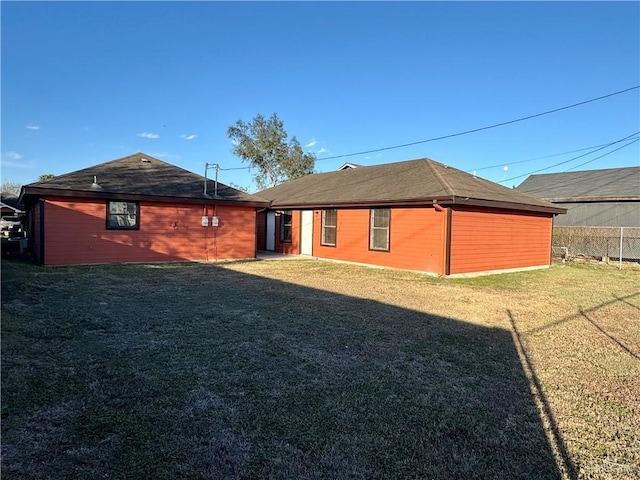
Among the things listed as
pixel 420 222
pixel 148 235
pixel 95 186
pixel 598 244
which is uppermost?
pixel 95 186

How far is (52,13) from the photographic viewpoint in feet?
31.3

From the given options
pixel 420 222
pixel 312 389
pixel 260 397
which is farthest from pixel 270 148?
pixel 260 397

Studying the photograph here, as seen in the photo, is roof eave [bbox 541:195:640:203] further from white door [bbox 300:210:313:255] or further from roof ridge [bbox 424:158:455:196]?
white door [bbox 300:210:313:255]

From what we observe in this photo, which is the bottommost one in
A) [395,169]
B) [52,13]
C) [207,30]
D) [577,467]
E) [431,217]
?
[577,467]

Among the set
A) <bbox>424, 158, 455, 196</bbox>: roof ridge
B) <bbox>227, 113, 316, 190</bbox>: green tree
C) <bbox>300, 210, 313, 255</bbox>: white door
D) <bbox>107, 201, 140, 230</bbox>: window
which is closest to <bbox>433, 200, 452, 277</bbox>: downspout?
<bbox>424, 158, 455, 196</bbox>: roof ridge

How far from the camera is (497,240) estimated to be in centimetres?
1218

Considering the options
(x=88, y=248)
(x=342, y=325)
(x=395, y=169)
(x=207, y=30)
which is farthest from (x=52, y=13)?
(x=395, y=169)

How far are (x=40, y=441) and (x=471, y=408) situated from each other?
9.56 ft

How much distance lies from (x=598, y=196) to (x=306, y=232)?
15021 mm

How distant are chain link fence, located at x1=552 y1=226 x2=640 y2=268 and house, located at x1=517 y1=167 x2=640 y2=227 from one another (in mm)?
1901

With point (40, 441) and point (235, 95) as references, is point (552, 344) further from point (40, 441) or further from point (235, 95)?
point (235, 95)

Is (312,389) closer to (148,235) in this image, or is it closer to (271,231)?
(148,235)

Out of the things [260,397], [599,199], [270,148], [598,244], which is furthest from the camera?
[270,148]

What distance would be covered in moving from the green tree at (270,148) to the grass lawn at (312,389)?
29111 millimetres
